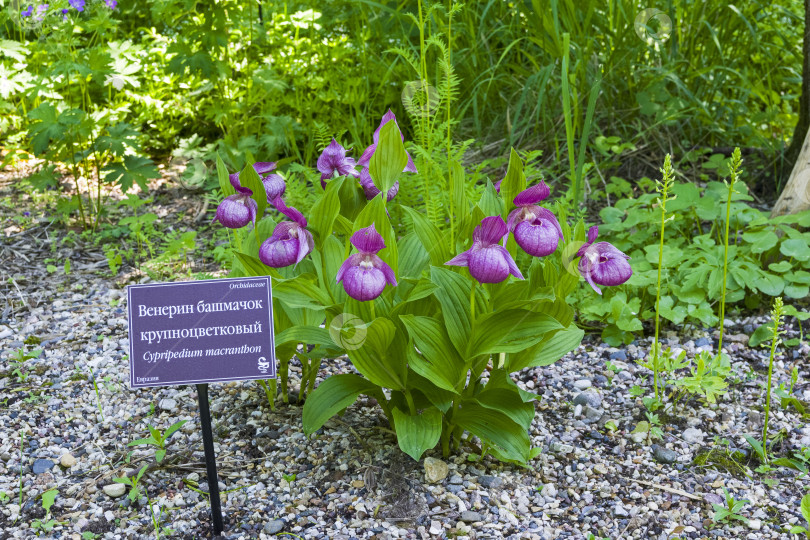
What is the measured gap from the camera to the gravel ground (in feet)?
4.99

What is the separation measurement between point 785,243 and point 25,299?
2.73 meters

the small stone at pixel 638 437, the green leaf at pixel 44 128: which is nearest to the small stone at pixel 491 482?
the small stone at pixel 638 437

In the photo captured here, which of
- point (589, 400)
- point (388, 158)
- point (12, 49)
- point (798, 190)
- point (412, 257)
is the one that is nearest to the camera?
point (388, 158)

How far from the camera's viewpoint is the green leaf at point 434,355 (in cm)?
144

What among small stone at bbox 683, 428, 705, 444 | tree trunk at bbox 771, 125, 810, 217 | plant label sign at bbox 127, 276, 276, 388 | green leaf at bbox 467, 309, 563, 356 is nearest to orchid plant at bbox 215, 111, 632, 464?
green leaf at bbox 467, 309, 563, 356

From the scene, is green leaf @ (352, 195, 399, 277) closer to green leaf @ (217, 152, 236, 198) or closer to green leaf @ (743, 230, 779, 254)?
green leaf @ (217, 152, 236, 198)

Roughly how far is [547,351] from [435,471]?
1.24ft

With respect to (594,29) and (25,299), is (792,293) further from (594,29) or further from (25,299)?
(25,299)

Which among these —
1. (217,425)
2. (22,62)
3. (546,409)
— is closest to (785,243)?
(546,409)

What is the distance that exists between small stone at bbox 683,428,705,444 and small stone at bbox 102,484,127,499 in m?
1.39

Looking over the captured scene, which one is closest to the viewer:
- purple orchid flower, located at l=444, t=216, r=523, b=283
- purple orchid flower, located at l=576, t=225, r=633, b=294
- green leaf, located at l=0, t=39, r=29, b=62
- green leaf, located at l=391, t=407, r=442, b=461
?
purple orchid flower, located at l=444, t=216, r=523, b=283

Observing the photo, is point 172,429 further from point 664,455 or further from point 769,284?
point 769,284

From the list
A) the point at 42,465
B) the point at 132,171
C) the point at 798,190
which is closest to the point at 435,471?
the point at 42,465

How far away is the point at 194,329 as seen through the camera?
137 cm
